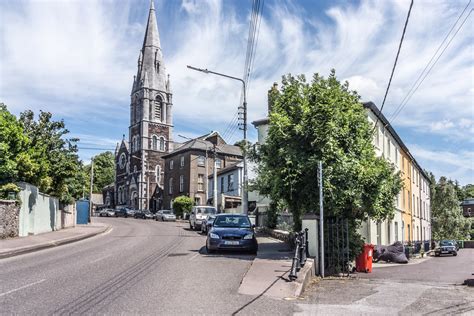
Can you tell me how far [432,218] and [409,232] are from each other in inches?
1066

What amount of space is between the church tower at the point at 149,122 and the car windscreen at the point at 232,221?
5778cm

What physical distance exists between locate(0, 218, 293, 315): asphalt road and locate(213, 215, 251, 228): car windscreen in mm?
2680

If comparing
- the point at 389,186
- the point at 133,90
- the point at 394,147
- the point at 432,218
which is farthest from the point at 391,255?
the point at 133,90

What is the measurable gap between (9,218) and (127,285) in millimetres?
11853

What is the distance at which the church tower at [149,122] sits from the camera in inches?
3029

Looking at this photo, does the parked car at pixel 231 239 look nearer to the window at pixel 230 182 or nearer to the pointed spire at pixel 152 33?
the window at pixel 230 182

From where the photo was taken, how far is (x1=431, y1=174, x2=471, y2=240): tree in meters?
64.9

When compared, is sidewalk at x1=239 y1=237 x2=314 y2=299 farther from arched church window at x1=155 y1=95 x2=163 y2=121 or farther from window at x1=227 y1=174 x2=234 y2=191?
arched church window at x1=155 y1=95 x2=163 y2=121

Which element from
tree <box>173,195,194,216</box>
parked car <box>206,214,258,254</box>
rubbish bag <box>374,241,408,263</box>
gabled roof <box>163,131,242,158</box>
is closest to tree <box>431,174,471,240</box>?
gabled roof <box>163,131,242,158</box>

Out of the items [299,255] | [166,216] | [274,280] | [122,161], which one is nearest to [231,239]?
[299,255]

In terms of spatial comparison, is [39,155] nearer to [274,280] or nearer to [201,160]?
[274,280]

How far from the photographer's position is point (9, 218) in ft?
61.5

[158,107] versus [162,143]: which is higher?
[158,107]

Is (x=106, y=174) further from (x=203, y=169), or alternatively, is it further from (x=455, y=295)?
(x=455, y=295)
